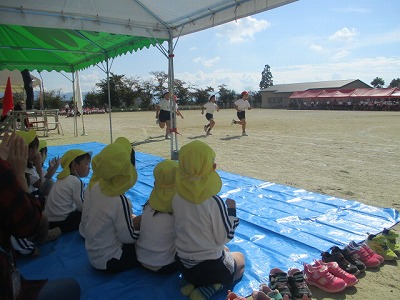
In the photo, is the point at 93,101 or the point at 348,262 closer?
the point at 348,262

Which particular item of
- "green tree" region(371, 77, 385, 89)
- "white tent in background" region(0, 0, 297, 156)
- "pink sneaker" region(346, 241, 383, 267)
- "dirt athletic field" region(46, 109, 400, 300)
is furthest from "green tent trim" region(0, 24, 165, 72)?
"green tree" region(371, 77, 385, 89)

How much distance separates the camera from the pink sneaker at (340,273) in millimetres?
2270

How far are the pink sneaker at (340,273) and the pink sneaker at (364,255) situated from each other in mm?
301

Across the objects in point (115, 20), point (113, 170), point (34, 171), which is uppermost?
point (115, 20)

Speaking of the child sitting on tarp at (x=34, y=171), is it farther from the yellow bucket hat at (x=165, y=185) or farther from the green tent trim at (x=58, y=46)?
the green tent trim at (x=58, y=46)

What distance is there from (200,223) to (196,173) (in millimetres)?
348

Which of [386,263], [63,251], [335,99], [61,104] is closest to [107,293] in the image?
[63,251]

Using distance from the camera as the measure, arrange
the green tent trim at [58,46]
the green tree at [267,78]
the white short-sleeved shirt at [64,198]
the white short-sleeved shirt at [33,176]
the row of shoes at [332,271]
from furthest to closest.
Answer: the green tree at [267,78]
the green tent trim at [58,46]
the white short-sleeved shirt at [33,176]
the white short-sleeved shirt at [64,198]
the row of shoes at [332,271]

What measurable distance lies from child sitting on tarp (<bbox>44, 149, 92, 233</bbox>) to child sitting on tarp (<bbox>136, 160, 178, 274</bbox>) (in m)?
1.03

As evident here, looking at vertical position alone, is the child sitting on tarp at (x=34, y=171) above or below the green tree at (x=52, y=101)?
below

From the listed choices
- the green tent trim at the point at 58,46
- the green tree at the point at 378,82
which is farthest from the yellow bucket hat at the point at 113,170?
the green tree at the point at 378,82

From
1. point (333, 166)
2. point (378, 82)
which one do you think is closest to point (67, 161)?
point (333, 166)

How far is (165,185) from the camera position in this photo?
2213 mm

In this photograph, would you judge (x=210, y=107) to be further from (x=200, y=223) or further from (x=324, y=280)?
(x=200, y=223)
